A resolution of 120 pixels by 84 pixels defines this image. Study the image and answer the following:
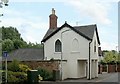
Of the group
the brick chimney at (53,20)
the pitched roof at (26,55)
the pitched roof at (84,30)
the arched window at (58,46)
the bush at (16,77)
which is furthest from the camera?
the brick chimney at (53,20)

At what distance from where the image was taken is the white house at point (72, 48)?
46.2m

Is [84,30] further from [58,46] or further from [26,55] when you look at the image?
[26,55]

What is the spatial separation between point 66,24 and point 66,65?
5817 mm

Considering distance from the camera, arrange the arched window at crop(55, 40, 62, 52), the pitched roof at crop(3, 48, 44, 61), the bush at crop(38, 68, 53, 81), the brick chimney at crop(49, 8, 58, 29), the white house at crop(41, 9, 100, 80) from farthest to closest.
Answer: the brick chimney at crop(49, 8, 58, 29), the pitched roof at crop(3, 48, 44, 61), the arched window at crop(55, 40, 62, 52), the white house at crop(41, 9, 100, 80), the bush at crop(38, 68, 53, 81)

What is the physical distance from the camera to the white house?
46188mm

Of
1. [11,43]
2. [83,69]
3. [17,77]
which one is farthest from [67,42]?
[11,43]

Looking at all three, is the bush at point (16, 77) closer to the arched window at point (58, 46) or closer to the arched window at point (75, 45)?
the arched window at point (75, 45)

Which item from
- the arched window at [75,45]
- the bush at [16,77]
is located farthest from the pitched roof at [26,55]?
the bush at [16,77]

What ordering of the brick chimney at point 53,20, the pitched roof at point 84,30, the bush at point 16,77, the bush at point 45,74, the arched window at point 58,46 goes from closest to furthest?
the bush at point 16,77 < the bush at point 45,74 < the pitched roof at point 84,30 < the arched window at point 58,46 < the brick chimney at point 53,20

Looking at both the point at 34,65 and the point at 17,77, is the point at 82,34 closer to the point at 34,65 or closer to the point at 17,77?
the point at 34,65

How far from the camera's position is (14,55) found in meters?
54.7

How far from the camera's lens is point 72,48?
4672 cm

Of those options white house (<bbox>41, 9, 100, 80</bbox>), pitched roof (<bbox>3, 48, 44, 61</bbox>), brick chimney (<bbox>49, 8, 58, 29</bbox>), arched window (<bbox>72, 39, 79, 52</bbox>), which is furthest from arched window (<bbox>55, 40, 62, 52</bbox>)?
brick chimney (<bbox>49, 8, 58, 29</bbox>)

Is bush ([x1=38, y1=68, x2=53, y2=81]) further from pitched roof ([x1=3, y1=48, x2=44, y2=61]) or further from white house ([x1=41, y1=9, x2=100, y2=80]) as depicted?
pitched roof ([x1=3, y1=48, x2=44, y2=61])
